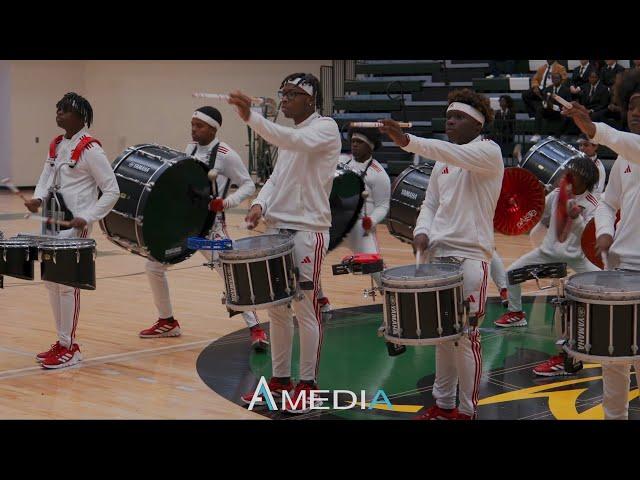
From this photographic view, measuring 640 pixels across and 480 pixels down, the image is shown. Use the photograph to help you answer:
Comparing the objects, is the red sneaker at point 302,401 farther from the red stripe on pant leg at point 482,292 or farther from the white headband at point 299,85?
the white headband at point 299,85

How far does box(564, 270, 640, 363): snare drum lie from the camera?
13.7 feet

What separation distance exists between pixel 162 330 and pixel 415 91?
41.5 feet

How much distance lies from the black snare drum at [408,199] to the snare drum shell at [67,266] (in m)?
3.04

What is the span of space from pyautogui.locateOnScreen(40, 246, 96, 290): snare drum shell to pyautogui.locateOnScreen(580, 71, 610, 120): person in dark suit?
33.8 feet

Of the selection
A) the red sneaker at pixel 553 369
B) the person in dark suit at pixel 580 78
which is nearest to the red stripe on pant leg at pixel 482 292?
the red sneaker at pixel 553 369

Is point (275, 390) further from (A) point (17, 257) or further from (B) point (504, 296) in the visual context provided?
(B) point (504, 296)

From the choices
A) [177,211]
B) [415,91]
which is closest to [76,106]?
[177,211]

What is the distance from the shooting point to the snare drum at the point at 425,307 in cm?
462

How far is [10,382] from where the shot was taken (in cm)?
604

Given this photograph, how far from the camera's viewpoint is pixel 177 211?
688cm

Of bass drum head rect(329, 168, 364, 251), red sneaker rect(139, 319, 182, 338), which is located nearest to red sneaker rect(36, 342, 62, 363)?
red sneaker rect(139, 319, 182, 338)

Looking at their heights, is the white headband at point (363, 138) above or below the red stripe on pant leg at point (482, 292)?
above
